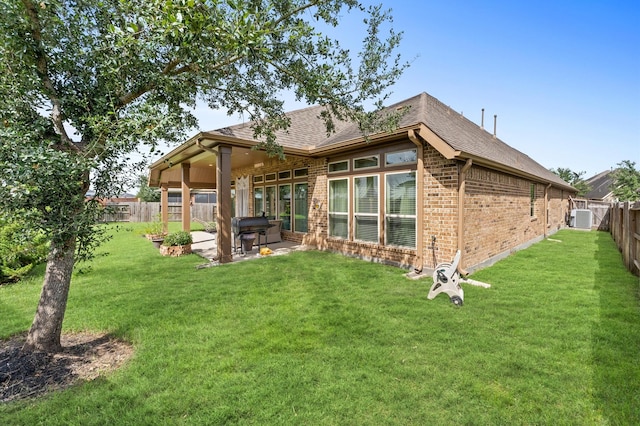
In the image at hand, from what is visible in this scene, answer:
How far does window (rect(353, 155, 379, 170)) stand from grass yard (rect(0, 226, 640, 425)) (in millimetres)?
2951

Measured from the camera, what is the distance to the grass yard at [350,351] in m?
2.37

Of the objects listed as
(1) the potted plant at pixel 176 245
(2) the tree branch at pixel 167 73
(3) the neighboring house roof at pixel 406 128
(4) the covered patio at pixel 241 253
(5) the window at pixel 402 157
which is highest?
(3) the neighboring house roof at pixel 406 128

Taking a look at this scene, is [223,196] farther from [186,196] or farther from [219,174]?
[186,196]

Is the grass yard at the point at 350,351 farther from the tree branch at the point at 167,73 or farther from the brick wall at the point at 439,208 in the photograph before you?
the tree branch at the point at 167,73

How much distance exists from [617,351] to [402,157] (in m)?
4.91

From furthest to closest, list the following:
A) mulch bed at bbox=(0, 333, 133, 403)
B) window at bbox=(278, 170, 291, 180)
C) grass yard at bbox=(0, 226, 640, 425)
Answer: window at bbox=(278, 170, 291, 180) → mulch bed at bbox=(0, 333, 133, 403) → grass yard at bbox=(0, 226, 640, 425)

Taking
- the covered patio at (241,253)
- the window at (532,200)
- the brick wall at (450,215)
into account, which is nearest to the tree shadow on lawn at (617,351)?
the brick wall at (450,215)

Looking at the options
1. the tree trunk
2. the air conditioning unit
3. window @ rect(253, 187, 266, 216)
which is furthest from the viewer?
the air conditioning unit

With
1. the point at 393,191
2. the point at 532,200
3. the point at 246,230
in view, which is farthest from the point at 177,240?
the point at 532,200

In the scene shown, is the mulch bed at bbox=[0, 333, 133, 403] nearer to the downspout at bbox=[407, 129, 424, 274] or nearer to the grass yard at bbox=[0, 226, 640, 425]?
the grass yard at bbox=[0, 226, 640, 425]

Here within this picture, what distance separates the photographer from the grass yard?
7.79ft

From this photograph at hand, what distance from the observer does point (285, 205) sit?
10922mm

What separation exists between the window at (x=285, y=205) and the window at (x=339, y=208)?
2.34 m

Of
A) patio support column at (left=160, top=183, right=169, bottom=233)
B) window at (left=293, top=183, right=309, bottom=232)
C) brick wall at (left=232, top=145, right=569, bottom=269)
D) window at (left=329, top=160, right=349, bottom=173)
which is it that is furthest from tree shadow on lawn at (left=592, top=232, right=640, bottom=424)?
patio support column at (left=160, top=183, right=169, bottom=233)
